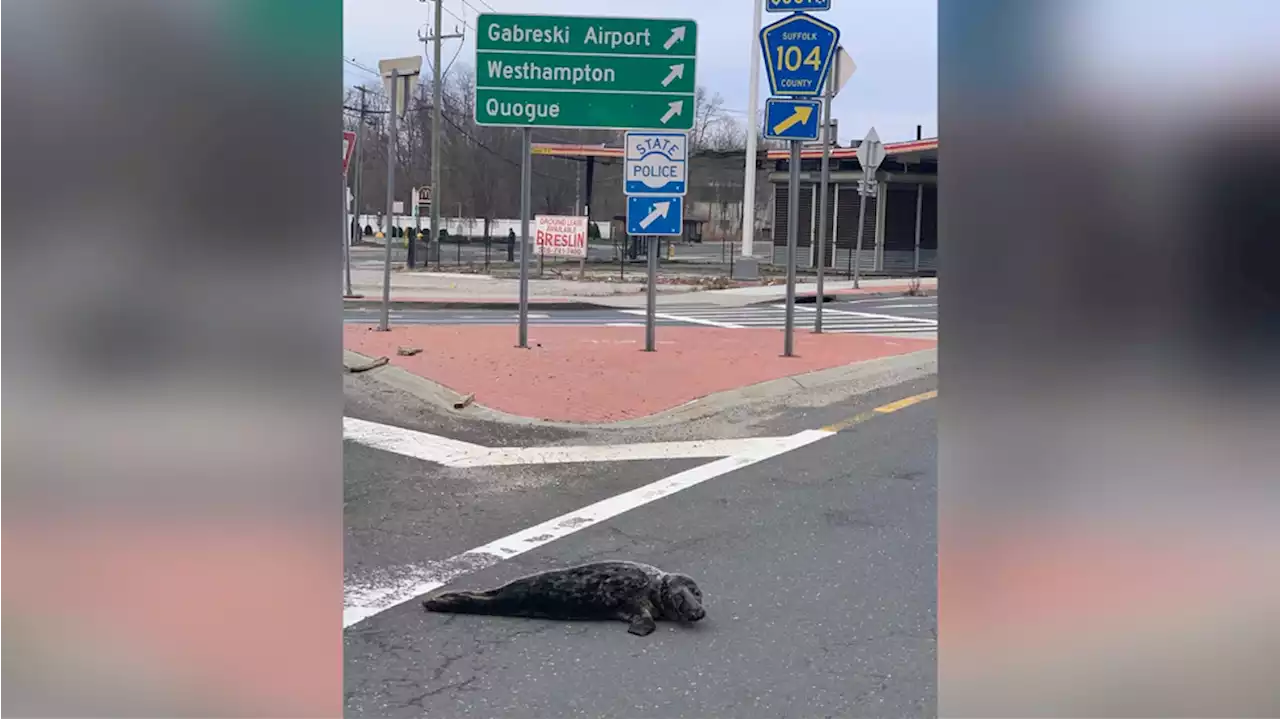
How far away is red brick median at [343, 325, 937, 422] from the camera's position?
881 cm

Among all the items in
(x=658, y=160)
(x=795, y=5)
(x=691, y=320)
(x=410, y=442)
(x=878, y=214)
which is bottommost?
(x=410, y=442)

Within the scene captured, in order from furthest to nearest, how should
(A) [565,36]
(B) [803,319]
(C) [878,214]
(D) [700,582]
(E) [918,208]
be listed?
(E) [918,208] → (C) [878,214] → (B) [803,319] → (A) [565,36] → (D) [700,582]

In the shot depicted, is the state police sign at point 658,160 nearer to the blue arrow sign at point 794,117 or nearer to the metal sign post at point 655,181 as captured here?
the metal sign post at point 655,181

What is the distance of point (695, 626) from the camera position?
3.88 m

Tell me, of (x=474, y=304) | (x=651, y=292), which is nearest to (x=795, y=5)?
(x=651, y=292)

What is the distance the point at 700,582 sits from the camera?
4371 mm

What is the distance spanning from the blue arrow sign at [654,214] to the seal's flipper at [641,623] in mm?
7484

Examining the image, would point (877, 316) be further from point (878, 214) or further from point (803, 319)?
point (878, 214)

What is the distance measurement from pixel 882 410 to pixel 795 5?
5.08 m

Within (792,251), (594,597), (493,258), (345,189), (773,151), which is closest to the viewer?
(345,189)
